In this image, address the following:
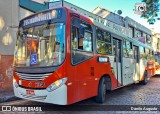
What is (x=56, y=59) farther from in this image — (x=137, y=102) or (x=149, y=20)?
(x=149, y=20)

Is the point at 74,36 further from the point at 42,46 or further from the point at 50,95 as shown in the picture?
the point at 50,95

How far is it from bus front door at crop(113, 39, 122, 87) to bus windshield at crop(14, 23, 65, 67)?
3.81 metres

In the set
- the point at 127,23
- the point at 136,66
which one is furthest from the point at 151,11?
the point at 127,23

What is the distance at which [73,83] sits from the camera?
6.36m

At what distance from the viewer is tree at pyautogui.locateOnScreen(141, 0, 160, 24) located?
48.3 feet

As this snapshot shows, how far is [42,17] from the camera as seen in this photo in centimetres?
690

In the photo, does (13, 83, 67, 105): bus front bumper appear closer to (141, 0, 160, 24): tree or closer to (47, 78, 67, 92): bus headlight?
(47, 78, 67, 92): bus headlight

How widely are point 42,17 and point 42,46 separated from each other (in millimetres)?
981

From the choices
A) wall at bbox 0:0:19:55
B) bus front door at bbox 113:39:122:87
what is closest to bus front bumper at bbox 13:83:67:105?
bus front door at bbox 113:39:122:87

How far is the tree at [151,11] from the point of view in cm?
1471

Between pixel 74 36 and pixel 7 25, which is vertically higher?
pixel 7 25

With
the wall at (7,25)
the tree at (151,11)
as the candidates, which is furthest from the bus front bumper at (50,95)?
the tree at (151,11)

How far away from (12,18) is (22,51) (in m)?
5.69

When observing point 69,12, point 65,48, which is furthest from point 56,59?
point 69,12
